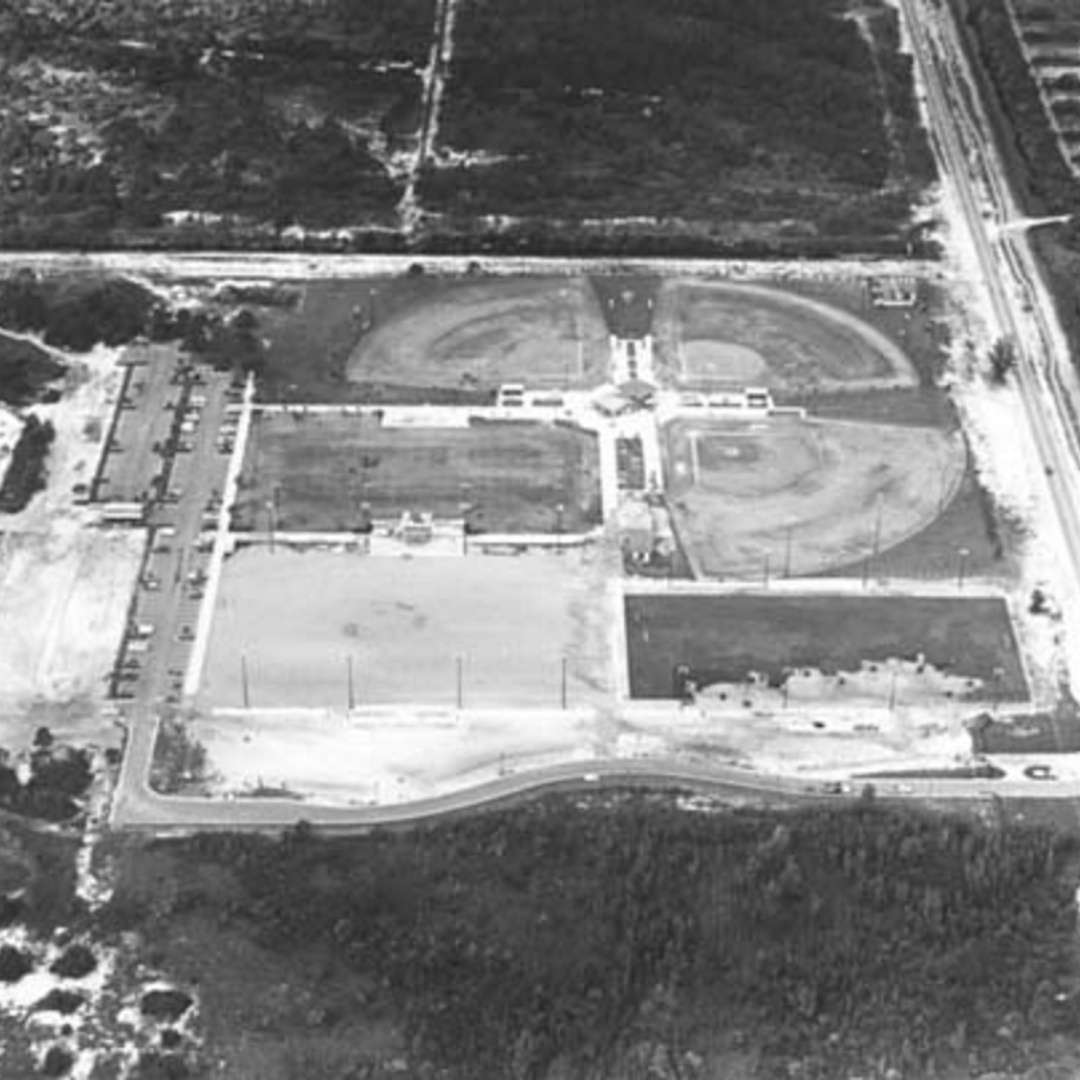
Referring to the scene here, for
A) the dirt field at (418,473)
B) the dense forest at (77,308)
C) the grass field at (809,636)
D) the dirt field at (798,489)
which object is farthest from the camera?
the dense forest at (77,308)

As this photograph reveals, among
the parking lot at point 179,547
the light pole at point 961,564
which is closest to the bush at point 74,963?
the parking lot at point 179,547

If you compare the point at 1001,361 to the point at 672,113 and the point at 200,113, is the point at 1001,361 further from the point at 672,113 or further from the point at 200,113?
the point at 200,113

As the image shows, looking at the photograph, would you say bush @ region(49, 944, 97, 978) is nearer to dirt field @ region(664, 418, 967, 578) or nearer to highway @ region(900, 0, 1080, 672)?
dirt field @ region(664, 418, 967, 578)

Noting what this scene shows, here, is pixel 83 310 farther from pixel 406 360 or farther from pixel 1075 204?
pixel 1075 204

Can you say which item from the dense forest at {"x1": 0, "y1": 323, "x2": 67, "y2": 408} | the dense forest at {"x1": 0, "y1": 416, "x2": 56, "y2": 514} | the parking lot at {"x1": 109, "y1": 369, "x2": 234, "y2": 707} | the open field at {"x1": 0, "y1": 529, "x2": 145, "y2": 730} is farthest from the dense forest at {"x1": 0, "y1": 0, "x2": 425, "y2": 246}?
the open field at {"x1": 0, "y1": 529, "x2": 145, "y2": 730}

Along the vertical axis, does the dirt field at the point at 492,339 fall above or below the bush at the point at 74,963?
above

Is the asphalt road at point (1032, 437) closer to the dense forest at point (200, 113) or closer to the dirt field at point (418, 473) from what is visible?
the dirt field at point (418, 473)
